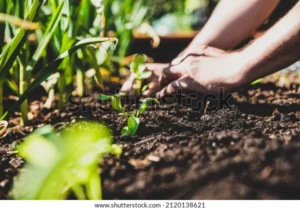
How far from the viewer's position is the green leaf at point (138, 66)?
1266 millimetres

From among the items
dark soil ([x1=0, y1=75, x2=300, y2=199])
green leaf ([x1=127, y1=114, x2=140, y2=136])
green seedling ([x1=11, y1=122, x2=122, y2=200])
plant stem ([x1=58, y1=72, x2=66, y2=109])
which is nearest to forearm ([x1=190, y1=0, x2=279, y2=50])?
dark soil ([x1=0, y1=75, x2=300, y2=199])

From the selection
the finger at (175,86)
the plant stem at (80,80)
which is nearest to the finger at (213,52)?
the finger at (175,86)

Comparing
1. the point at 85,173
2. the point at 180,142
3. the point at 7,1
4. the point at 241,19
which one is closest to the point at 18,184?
the point at 85,173

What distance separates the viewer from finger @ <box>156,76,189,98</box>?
4.27 ft

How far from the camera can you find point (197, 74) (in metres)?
1.28

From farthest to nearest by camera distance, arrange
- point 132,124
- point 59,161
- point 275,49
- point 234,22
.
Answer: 1. point 234,22
2. point 275,49
3. point 132,124
4. point 59,161

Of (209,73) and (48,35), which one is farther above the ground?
(48,35)

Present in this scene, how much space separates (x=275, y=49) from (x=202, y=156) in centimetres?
47

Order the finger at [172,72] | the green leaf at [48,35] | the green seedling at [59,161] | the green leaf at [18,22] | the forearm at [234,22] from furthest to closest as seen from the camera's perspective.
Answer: the forearm at [234,22], the finger at [172,72], the green leaf at [48,35], the green leaf at [18,22], the green seedling at [59,161]

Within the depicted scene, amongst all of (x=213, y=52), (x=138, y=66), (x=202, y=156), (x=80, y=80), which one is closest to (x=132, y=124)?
(x=202, y=156)

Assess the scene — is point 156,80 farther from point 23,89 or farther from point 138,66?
point 23,89

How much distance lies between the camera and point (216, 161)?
2.37ft

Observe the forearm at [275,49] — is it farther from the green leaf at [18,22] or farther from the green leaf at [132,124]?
the green leaf at [18,22]

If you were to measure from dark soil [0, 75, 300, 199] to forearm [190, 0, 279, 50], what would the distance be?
351 mm
